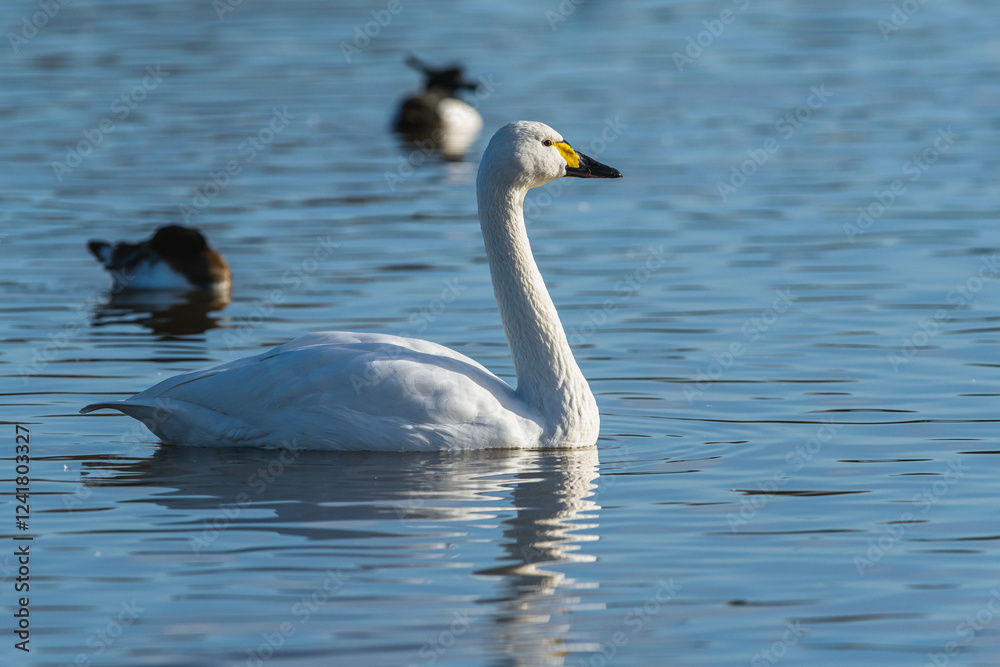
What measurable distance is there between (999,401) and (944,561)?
3.08 metres

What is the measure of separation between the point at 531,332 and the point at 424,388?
0.82 m

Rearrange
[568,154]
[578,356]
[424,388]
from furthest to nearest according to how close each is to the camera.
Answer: [578,356]
[568,154]
[424,388]

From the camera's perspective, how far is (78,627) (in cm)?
620

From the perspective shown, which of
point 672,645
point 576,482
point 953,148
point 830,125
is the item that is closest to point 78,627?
point 672,645

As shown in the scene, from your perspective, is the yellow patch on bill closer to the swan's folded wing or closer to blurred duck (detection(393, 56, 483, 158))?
the swan's folded wing

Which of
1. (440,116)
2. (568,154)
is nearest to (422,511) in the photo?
(568,154)

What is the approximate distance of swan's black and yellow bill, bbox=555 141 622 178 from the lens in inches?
370

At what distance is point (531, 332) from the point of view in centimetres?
918

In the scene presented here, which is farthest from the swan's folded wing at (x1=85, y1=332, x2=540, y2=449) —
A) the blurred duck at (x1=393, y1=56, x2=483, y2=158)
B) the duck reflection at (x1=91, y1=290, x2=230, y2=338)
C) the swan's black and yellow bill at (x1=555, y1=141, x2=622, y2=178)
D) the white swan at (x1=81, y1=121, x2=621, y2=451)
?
the blurred duck at (x1=393, y1=56, x2=483, y2=158)

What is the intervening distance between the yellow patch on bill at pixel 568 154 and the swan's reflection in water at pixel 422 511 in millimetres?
1699

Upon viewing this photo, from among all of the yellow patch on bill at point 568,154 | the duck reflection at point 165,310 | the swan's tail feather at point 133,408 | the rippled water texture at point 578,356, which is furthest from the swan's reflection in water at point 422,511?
the duck reflection at point 165,310

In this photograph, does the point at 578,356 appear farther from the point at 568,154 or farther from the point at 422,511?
the point at 422,511

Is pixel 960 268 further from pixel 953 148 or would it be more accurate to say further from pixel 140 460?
pixel 140 460

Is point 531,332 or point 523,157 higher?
point 523,157
